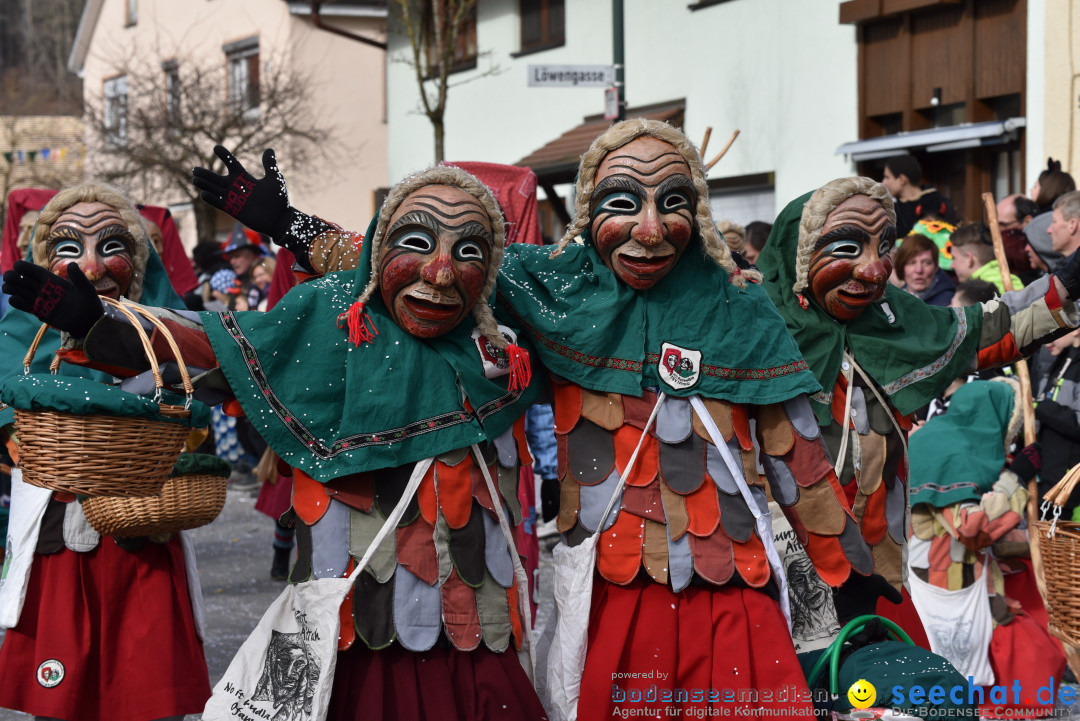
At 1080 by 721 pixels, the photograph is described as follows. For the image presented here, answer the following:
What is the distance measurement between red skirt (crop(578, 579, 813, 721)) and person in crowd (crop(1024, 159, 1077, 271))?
2927 millimetres

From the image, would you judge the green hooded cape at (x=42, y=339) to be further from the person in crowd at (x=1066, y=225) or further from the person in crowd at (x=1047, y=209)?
the person in crowd at (x=1066, y=225)

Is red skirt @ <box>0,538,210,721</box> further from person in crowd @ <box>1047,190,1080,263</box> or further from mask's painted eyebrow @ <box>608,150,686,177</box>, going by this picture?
person in crowd @ <box>1047,190,1080,263</box>

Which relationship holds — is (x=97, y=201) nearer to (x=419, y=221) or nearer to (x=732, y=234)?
(x=419, y=221)

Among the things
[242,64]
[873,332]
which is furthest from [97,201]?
[242,64]

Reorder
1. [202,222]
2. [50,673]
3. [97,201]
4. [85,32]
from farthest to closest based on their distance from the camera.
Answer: [85,32]
[202,222]
[97,201]
[50,673]

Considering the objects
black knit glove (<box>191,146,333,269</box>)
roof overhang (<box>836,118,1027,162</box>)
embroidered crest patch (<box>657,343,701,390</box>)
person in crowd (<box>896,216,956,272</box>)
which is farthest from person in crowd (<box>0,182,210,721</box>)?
roof overhang (<box>836,118,1027,162</box>)

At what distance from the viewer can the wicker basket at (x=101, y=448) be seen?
115 inches

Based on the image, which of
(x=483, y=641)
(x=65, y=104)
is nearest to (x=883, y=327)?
(x=483, y=641)

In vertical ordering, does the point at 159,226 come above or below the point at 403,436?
above

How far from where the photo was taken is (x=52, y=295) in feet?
9.29

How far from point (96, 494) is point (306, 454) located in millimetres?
496

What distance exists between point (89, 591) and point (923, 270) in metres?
4.66

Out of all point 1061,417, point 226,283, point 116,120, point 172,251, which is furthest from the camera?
point 116,120

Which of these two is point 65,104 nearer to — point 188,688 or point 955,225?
point 955,225
